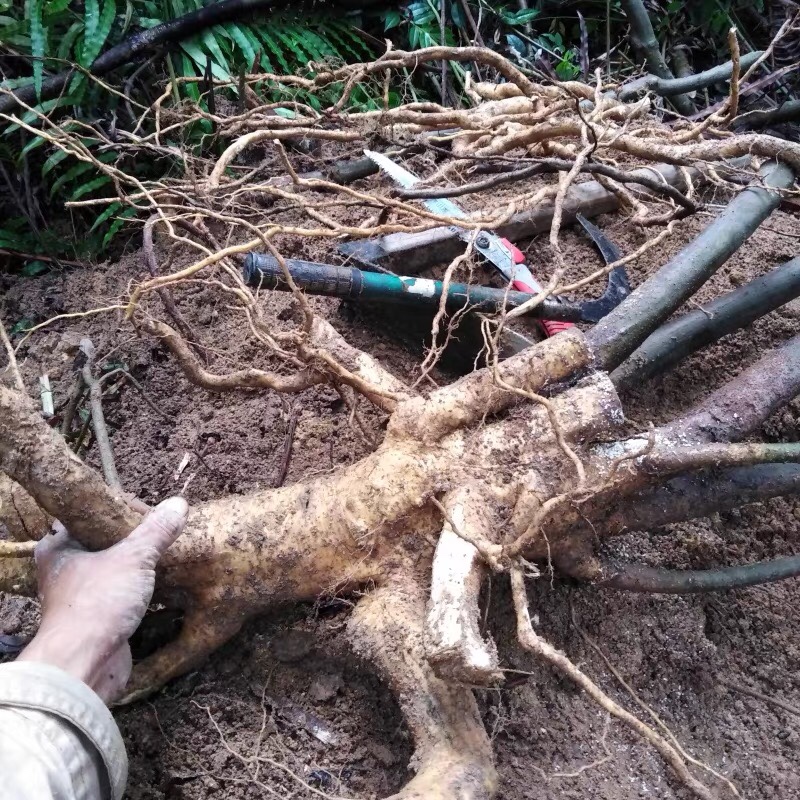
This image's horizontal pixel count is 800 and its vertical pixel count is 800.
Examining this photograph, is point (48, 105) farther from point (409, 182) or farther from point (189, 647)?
point (189, 647)

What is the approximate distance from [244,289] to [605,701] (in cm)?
87

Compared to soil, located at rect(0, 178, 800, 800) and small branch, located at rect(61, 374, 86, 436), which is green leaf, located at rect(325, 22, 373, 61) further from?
→ small branch, located at rect(61, 374, 86, 436)

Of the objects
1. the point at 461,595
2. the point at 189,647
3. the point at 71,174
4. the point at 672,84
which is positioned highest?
the point at 71,174

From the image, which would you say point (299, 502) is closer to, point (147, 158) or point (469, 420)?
point (469, 420)

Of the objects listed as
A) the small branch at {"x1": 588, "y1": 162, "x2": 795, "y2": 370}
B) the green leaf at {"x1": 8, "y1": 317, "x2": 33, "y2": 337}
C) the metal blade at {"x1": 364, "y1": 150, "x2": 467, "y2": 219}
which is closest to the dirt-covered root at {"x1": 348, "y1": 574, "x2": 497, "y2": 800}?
the small branch at {"x1": 588, "y1": 162, "x2": 795, "y2": 370}

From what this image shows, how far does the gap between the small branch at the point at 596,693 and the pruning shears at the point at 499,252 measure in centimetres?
70

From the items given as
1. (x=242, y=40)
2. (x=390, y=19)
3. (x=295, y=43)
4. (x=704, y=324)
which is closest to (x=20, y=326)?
(x=242, y=40)

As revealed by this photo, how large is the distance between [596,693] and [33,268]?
5.89 ft

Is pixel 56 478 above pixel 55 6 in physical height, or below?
below

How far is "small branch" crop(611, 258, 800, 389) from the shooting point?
134cm

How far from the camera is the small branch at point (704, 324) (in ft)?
4.39

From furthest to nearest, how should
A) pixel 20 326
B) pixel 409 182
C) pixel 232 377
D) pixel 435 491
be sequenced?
pixel 20 326
pixel 409 182
pixel 232 377
pixel 435 491

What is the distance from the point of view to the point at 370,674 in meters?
1.18

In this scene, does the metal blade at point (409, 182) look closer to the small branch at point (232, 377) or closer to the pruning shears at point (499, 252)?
the pruning shears at point (499, 252)
